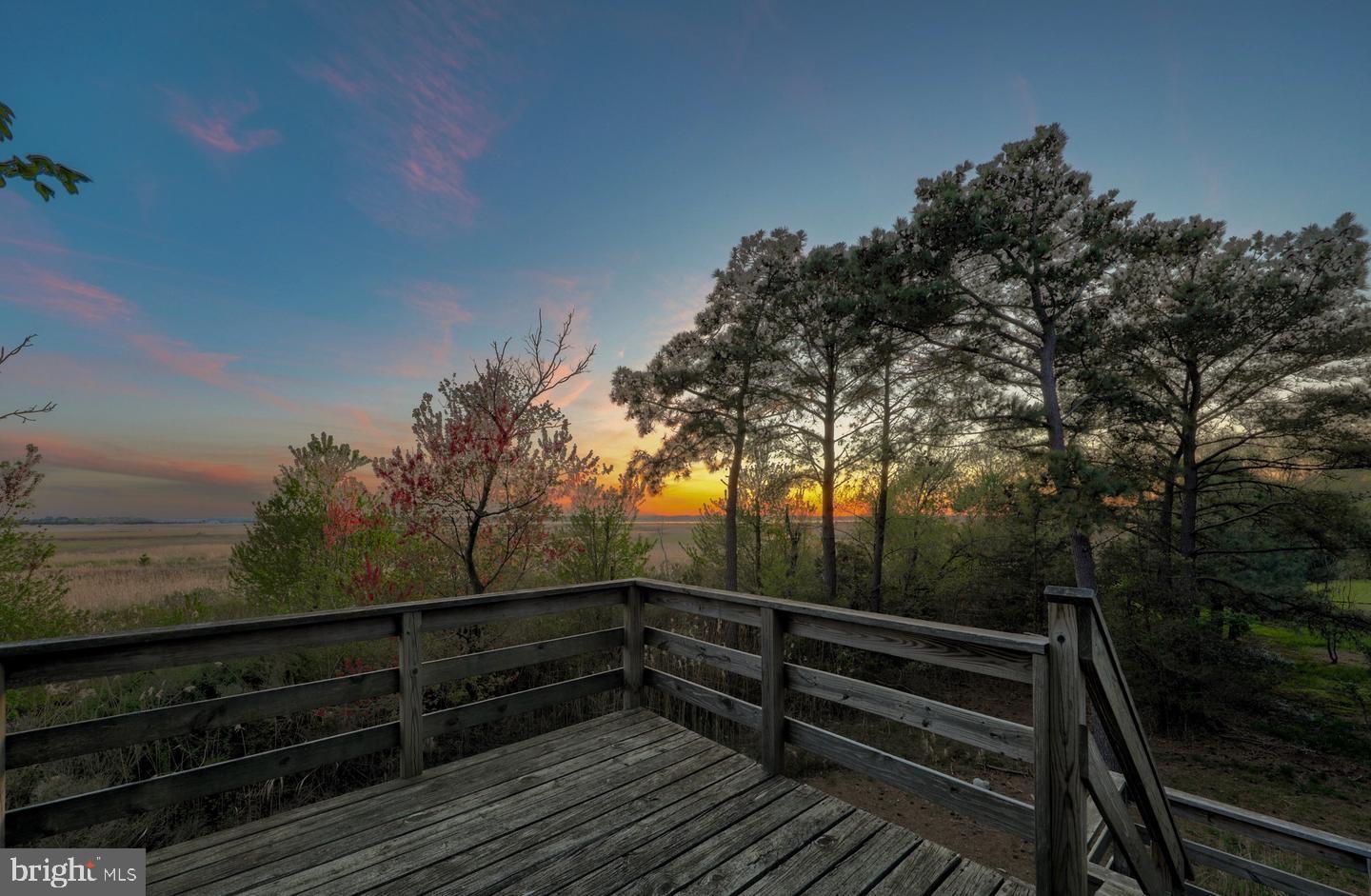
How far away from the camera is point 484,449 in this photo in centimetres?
748

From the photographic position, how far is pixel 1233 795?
9.12 metres

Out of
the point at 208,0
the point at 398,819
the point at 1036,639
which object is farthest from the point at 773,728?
the point at 208,0

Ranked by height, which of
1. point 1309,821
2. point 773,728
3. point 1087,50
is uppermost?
point 1087,50

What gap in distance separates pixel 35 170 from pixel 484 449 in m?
4.91

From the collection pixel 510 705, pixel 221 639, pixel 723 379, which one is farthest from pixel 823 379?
pixel 221 639

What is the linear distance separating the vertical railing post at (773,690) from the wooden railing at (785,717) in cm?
1

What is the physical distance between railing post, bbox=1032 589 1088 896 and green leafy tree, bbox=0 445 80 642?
1068 centimetres

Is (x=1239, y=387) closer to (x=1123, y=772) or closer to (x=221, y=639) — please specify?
(x=1123, y=772)

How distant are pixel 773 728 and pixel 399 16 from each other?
8599 millimetres

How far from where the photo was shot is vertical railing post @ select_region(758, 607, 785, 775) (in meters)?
3.15

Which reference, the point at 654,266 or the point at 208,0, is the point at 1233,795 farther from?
the point at 208,0

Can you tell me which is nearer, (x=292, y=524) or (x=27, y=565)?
(x=27, y=565)

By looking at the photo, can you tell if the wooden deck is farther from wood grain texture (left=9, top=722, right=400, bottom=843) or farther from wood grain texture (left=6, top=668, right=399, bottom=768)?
wood grain texture (left=6, top=668, right=399, bottom=768)

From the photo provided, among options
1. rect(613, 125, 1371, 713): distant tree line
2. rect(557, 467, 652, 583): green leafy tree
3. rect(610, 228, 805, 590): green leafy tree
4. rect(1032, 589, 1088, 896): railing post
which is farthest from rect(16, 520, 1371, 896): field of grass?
rect(1032, 589, 1088, 896): railing post
